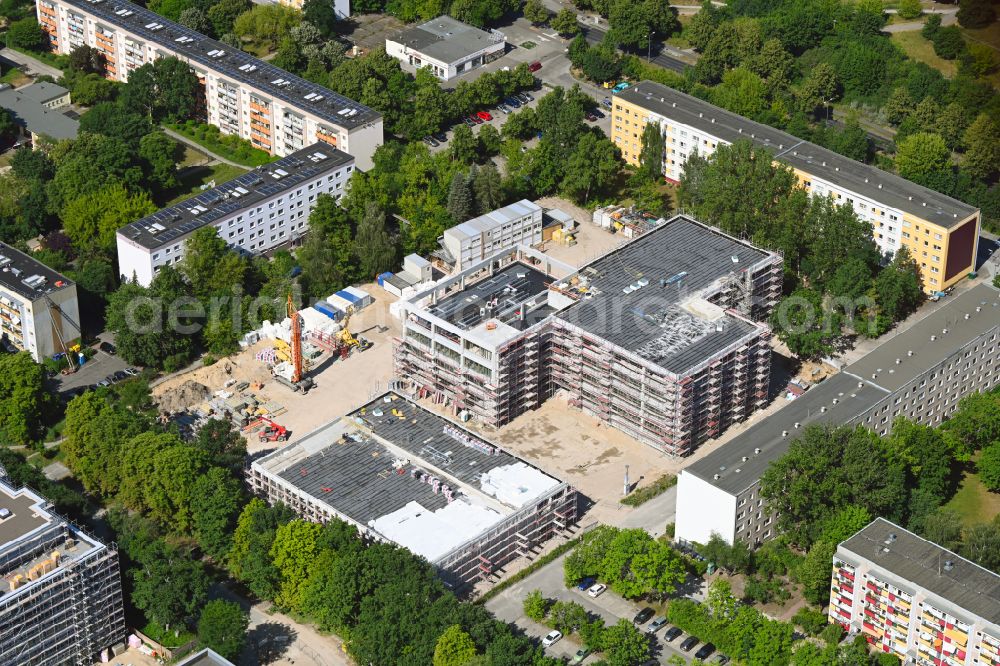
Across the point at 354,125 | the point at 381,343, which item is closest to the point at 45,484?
the point at 381,343

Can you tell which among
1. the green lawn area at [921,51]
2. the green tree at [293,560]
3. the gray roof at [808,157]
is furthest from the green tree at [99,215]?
the green lawn area at [921,51]

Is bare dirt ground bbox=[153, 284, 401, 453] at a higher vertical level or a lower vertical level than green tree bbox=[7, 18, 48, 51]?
lower

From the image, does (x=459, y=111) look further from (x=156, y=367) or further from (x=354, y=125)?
(x=156, y=367)

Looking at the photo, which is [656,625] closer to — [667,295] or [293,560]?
[293,560]

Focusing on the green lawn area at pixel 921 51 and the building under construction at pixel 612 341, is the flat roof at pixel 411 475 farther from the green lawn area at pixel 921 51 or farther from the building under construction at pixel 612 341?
the green lawn area at pixel 921 51

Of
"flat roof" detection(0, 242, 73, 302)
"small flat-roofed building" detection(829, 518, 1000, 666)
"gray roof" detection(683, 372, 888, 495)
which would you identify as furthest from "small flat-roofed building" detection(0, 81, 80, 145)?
"small flat-roofed building" detection(829, 518, 1000, 666)

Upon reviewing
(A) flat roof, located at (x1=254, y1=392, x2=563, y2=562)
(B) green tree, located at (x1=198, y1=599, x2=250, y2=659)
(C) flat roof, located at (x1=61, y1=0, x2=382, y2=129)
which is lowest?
(B) green tree, located at (x1=198, y1=599, x2=250, y2=659)

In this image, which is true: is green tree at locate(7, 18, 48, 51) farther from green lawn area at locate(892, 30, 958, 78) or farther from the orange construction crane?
green lawn area at locate(892, 30, 958, 78)
